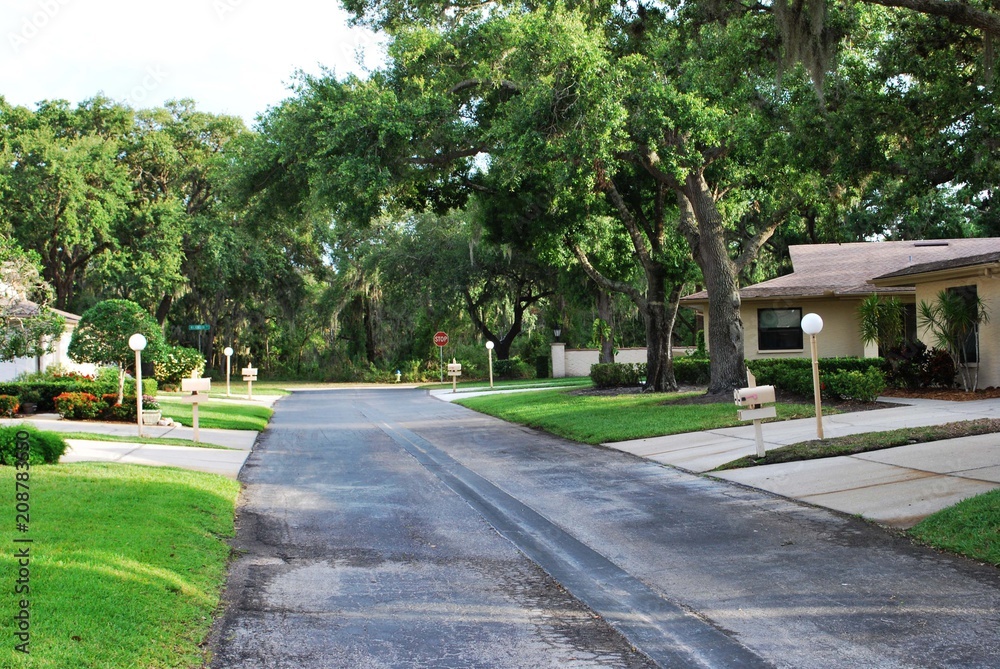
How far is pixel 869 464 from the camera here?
34.5ft

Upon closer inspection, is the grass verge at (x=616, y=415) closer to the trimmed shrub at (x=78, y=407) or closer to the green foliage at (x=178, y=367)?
the trimmed shrub at (x=78, y=407)

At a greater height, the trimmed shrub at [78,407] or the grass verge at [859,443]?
the trimmed shrub at [78,407]

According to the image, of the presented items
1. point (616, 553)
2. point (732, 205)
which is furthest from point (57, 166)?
point (616, 553)

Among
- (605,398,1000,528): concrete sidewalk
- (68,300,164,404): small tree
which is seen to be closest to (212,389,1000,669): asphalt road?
(605,398,1000,528): concrete sidewalk

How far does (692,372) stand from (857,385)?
10.9m

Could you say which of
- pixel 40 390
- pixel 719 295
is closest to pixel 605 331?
pixel 719 295

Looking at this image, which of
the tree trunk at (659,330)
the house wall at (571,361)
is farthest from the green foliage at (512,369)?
the tree trunk at (659,330)

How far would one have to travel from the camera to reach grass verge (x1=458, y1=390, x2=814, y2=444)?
15.6 meters

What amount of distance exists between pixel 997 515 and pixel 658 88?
11.1 m

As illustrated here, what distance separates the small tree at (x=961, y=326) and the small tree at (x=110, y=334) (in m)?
18.4

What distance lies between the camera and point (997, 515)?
7.33m

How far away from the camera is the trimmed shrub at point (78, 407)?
776 inches

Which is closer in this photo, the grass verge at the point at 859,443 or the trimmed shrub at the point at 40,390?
the grass verge at the point at 859,443

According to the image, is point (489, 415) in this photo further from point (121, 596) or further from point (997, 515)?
point (121, 596)
